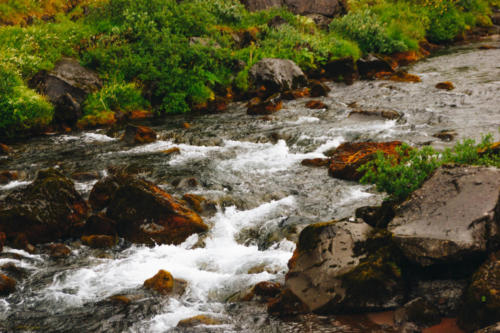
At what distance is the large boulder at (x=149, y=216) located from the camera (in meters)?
7.82

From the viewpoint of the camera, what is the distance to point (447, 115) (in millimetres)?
13906

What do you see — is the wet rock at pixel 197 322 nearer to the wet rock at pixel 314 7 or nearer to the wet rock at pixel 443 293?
the wet rock at pixel 443 293

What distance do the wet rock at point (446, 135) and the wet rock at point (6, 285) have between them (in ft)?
34.5

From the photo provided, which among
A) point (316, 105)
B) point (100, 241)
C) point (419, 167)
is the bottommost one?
point (316, 105)

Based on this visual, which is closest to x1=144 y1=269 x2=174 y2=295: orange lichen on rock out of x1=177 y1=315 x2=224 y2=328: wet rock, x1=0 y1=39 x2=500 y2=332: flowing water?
x1=0 y1=39 x2=500 y2=332: flowing water

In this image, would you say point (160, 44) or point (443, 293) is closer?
point (443, 293)

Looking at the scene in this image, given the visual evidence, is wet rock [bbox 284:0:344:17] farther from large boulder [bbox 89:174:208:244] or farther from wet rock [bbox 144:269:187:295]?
wet rock [bbox 144:269:187:295]

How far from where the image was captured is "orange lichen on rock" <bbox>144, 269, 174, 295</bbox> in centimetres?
619

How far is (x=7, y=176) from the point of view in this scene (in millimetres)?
11297

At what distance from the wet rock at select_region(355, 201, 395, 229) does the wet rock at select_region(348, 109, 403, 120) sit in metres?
8.21

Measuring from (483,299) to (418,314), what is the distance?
68 cm

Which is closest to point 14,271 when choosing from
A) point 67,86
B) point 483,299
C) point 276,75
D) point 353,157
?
point 483,299

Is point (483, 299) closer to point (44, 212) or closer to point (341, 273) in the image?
point (341, 273)

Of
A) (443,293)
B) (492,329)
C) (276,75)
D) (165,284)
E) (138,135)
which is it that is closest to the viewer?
(492,329)
